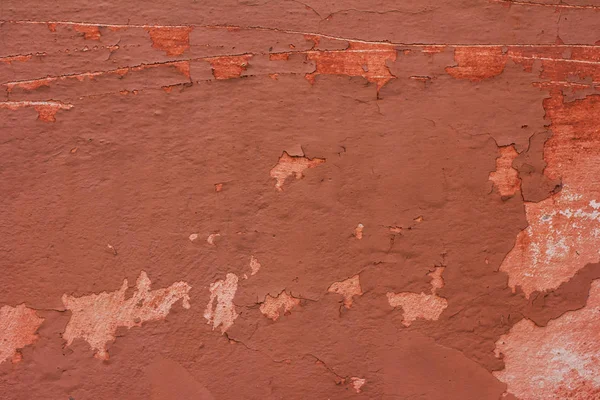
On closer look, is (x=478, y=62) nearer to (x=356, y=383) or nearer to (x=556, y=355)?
(x=556, y=355)

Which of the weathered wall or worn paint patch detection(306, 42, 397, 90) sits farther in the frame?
worn paint patch detection(306, 42, 397, 90)

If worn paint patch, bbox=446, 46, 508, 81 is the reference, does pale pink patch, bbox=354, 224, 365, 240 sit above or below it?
below

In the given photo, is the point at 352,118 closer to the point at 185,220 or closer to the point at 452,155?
the point at 452,155

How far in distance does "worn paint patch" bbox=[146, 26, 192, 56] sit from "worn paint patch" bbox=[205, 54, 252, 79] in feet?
0.57

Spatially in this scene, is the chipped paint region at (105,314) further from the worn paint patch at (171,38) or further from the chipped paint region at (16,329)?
the worn paint patch at (171,38)

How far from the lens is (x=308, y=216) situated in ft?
8.02

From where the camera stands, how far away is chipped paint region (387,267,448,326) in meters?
2.42

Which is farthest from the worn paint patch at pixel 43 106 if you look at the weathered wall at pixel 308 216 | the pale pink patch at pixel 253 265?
the pale pink patch at pixel 253 265

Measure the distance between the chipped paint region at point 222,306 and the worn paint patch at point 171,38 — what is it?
4.56 feet

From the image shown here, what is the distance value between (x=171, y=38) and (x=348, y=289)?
71.0 inches

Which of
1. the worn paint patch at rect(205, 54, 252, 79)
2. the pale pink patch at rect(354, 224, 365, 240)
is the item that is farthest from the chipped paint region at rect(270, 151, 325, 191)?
the worn paint patch at rect(205, 54, 252, 79)

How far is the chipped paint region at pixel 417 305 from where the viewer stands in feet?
7.94

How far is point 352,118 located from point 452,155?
61 cm

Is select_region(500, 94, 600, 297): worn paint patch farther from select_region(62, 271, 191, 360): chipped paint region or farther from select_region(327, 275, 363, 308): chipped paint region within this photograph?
select_region(62, 271, 191, 360): chipped paint region
